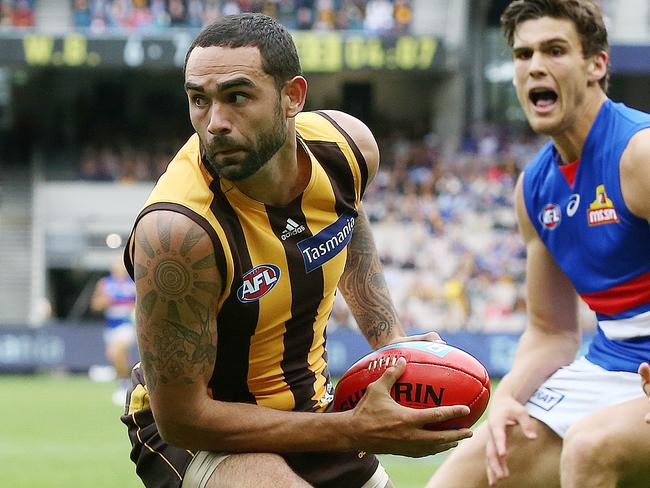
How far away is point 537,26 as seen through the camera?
4.57 meters

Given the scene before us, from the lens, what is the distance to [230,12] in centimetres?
2512

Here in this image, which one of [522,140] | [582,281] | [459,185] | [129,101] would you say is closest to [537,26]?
[582,281]

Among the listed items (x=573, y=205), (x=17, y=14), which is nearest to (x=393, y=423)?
(x=573, y=205)

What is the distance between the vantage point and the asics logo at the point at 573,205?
4516 millimetres

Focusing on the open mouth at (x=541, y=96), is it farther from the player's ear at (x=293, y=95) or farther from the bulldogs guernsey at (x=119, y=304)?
the bulldogs guernsey at (x=119, y=304)

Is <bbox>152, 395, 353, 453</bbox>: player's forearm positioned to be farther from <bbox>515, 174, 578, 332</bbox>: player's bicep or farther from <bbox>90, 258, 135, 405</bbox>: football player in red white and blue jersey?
<bbox>90, 258, 135, 405</bbox>: football player in red white and blue jersey

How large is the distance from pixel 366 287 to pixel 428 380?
0.80m

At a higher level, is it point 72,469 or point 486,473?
point 486,473

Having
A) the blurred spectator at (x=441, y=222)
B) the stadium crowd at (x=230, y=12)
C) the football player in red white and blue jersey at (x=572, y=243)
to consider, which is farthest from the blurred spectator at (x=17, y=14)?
the football player in red white and blue jersey at (x=572, y=243)

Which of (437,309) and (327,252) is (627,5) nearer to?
(437,309)

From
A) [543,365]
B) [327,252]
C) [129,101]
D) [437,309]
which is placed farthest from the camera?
[129,101]

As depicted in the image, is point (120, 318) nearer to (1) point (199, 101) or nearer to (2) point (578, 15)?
(2) point (578, 15)

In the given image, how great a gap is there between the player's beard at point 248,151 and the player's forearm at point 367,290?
80cm

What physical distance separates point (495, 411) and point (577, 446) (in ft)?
1.71
